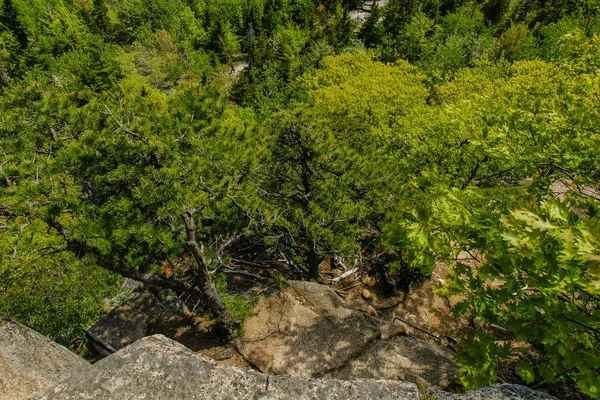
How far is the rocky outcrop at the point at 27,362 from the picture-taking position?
15.6 ft

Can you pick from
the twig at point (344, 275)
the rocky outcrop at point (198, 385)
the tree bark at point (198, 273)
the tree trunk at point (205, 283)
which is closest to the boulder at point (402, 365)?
the tree trunk at point (205, 283)

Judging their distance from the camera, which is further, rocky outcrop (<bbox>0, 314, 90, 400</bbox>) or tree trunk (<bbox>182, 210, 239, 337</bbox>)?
tree trunk (<bbox>182, 210, 239, 337</bbox>)

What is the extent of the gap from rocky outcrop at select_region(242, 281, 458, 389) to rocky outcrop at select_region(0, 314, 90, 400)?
4428mm

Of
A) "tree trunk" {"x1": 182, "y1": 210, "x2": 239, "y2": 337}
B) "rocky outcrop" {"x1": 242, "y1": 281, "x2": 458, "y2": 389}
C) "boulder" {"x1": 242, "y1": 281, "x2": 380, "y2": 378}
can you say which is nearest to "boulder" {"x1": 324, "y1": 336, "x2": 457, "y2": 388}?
"rocky outcrop" {"x1": 242, "y1": 281, "x2": 458, "y2": 389}

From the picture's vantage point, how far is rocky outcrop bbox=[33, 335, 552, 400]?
135 inches

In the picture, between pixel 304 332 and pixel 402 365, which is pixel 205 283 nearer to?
pixel 304 332

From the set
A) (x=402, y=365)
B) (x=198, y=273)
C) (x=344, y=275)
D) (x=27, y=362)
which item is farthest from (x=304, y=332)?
(x=27, y=362)

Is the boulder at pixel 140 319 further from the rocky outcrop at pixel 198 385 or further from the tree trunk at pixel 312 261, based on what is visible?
the rocky outcrop at pixel 198 385

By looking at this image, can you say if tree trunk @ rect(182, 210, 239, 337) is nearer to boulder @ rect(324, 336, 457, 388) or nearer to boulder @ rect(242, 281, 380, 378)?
boulder @ rect(242, 281, 380, 378)

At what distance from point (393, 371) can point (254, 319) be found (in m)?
4.18

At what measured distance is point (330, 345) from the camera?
29.6 feet

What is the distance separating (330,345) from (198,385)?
20.2ft

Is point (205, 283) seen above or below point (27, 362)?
below

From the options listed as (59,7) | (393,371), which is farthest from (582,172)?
(59,7)
